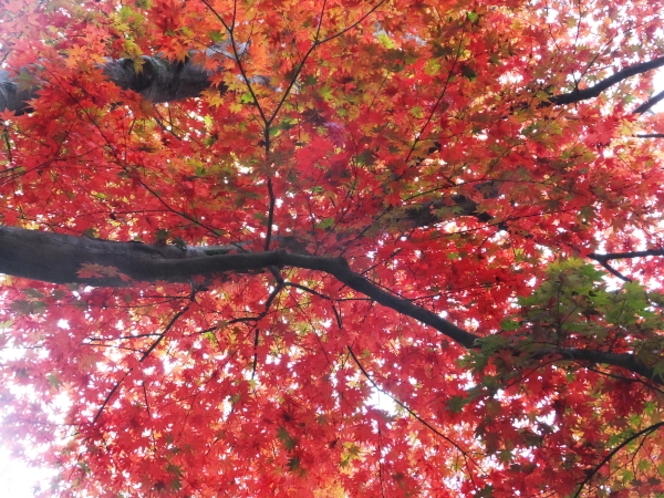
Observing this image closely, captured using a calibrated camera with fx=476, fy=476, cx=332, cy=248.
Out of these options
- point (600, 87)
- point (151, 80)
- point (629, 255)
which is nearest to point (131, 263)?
point (151, 80)

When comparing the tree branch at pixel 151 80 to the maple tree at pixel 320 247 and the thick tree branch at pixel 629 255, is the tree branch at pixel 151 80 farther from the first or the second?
the thick tree branch at pixel 629 255

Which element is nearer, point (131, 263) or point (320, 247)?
point (131, 263)

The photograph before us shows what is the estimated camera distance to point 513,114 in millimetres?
3605

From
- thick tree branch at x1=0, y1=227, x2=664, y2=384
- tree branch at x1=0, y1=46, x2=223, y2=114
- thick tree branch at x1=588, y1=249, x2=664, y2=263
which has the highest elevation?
tree branch at x1=0, y1=46, x2=223, y2=114

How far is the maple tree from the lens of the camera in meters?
2.95

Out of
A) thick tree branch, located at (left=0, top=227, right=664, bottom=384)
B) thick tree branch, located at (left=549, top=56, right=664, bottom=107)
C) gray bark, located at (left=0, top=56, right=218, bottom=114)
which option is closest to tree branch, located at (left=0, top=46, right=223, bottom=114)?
gray bark, located at (left=0, top=56, right=218, bottom=114)

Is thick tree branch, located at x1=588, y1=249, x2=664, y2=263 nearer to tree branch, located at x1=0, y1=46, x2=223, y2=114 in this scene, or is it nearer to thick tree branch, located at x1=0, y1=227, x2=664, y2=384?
thick tree branch, located at x1=0, y1=227, x2=664, y2=384

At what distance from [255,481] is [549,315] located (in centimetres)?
309

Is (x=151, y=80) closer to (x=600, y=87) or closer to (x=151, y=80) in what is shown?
(x=151, y=80)

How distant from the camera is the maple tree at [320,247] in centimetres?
295

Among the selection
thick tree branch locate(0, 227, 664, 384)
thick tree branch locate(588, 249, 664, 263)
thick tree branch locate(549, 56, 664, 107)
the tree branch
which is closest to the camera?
thick tree branch locate(0, 227, 664, 384)

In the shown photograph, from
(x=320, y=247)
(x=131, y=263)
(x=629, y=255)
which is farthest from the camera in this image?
(x=629, y=255)

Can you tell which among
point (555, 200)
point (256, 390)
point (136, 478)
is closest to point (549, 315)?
point (555, 200)

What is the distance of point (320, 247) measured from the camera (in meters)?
3.98
